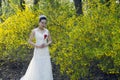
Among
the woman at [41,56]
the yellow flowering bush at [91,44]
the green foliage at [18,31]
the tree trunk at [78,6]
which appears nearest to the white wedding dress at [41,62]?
the woman at [41,56]

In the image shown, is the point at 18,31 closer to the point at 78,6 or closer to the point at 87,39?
the point at 78,6

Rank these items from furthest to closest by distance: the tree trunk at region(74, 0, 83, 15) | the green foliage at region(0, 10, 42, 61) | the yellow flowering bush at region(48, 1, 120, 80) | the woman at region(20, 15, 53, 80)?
the tree trunk at region(74, 0, 83, 15)
the green foliage at region(0, 10, 42, 61)
the yellow flowering bush at region(48, 1, 120, 80)
the woman at region(20, 15, 53, 80)

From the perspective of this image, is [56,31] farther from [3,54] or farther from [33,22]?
[3,54]

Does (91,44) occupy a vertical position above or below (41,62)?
above

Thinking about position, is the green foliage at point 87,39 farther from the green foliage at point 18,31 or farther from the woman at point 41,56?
the woman at point 41,56

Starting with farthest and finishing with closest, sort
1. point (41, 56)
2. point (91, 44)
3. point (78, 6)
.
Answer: point (78, 6)
point (91, 44)
point (41, 56)

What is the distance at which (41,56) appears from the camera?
28.3 feet

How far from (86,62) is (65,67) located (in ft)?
1.92

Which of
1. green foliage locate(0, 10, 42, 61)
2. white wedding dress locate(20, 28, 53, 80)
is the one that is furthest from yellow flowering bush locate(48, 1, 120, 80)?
green foliage locate(0, 10, 42, 61)

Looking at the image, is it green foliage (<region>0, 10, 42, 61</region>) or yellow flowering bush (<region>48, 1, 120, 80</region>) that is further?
green foliage (<region>0, 10, 42, 61</region>)

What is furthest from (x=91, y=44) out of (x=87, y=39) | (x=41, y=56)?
(x=41, y=56)

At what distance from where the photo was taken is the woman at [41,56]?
854 centimetres

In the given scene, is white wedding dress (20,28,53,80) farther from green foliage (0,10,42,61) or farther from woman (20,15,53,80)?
green foliage (0,10,42,61)

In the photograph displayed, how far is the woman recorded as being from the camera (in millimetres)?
8539
